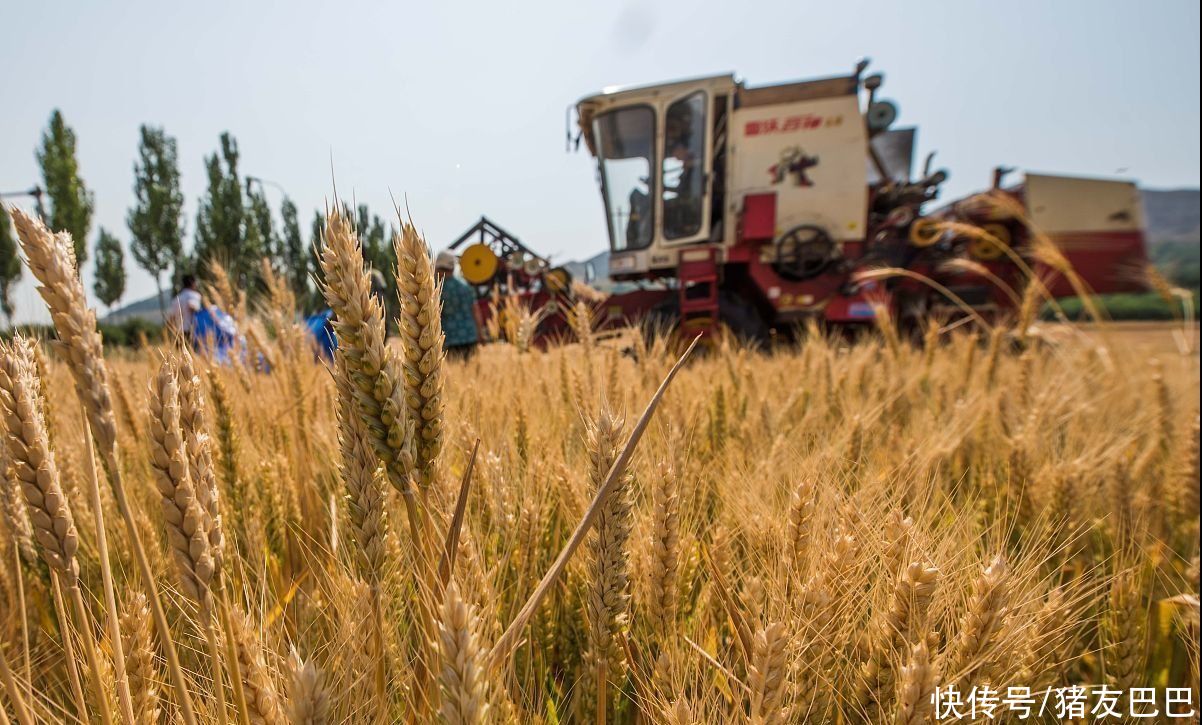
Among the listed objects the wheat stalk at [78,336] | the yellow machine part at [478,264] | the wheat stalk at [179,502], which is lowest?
the wheat stalk at [179,502]

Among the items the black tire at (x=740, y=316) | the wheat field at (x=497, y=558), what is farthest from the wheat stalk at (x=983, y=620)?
the black tire at (x=740, y=316)

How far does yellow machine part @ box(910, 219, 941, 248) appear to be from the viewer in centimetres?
639

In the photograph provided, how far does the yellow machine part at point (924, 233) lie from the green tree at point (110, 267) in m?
25.3

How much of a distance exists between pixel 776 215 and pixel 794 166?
60 centimetres

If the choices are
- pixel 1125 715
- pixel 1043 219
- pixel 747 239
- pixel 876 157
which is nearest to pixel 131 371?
pixel 1125 715

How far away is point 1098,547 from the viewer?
1203 mm

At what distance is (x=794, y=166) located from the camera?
20.9ft

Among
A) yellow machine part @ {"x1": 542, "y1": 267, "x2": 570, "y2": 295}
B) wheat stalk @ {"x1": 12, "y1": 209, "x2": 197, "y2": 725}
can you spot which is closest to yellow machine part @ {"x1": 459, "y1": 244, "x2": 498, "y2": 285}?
yellow machine part @ {"x1": 542, "y1": 267, "x2": 570, "y2": 295}

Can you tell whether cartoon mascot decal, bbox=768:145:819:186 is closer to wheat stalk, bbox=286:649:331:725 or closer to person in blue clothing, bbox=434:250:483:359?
person in blue clothing, bbox=434:250:483:359

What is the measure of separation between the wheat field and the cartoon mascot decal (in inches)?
213

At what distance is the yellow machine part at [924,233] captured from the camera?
6.39m

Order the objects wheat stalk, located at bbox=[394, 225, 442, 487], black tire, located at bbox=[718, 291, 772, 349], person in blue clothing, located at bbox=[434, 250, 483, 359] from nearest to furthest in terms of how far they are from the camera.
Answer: wheat stalk, located at bbox=[394, 225, 442, 487], person in blue clothing, located at bbox=[434, 250, 483, 359], black tire, located at bbox=[718, 291, 772, 349]

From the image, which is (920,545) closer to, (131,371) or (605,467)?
(605,467)

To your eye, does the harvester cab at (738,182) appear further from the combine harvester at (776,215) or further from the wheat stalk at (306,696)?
the wheat stalk at (306,696)
